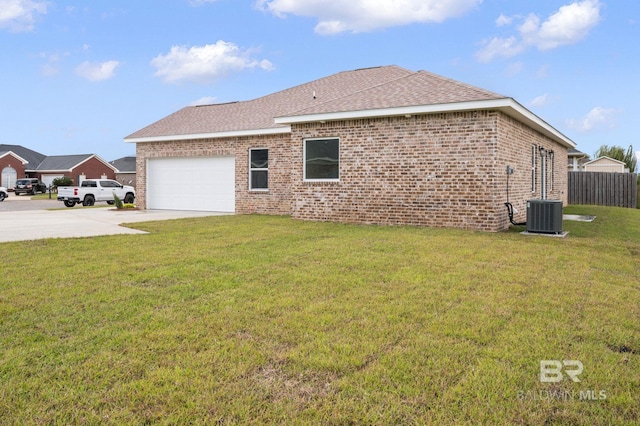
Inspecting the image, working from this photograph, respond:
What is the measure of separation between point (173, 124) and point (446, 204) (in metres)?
13.7

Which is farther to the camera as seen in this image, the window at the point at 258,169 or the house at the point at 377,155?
the window at the point at 258,169

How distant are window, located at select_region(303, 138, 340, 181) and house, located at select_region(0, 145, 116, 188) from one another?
156 feet

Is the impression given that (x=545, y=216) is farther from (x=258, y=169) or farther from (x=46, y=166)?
(x=46, y=166)

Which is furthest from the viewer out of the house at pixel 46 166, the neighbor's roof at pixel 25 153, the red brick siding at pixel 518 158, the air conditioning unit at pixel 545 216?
the neighbor's roof at pixel 25 153

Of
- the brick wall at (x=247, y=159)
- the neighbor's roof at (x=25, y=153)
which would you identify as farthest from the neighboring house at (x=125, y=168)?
the brick wall at (x=247, y=159)

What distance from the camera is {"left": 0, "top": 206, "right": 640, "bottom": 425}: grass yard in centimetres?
260

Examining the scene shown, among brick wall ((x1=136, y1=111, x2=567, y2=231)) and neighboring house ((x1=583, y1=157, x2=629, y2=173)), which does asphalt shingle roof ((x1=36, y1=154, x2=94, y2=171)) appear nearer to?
brick wall ((x1=136, y1=111, x2=567, y2=231))

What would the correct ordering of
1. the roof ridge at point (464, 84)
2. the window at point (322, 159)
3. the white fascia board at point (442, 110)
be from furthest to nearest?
1. the window at point (322, 159)
2. the roof ridge at point (464, 84)
3. the white fascia board at point (442, 110)

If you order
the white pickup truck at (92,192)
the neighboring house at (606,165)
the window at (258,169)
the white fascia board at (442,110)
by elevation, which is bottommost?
the white pickup truck at (92,192)

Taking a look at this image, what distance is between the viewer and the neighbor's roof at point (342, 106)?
1133 centimetres

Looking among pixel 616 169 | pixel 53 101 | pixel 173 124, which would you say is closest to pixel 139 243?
pixel 173 124

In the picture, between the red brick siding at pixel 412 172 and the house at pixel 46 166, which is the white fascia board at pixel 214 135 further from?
the house at pixel 46 166

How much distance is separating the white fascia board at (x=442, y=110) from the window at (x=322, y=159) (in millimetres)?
753

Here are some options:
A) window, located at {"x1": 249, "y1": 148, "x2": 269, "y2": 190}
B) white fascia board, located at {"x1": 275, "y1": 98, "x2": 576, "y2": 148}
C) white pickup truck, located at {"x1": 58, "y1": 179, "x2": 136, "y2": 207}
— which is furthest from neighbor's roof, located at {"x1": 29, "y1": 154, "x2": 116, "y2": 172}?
white fascia board, located at {"x1": 275, "y1": 98, "x2": 576, "y2": 148}
